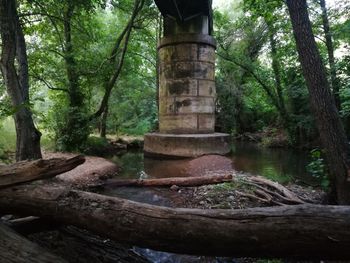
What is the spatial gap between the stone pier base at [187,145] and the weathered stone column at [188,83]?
2.51ft

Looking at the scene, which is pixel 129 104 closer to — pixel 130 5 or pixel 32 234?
pixel 130 5

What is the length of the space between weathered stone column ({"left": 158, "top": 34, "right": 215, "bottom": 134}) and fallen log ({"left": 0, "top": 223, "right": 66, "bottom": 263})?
7.94 meters

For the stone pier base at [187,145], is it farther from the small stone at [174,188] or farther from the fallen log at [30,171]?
the fallen log at [30,171]

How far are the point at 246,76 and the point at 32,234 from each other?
1935cm

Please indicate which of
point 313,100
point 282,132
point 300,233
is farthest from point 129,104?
point 300,233

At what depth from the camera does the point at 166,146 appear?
9.55m

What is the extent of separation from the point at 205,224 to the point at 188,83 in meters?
8.01

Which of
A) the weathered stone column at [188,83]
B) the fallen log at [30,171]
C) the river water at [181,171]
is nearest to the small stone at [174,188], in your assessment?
the river water at [181,171]

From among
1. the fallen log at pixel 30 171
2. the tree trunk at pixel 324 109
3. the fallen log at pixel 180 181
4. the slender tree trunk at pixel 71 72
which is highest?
the slender tree trunk at pixel 71 72

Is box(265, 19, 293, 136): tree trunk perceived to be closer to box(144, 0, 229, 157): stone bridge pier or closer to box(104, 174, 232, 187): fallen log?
box(144, 0, 229, 157): stone bridge pier

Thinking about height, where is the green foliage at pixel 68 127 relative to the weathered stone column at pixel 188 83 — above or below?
below

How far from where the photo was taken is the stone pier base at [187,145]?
921cm

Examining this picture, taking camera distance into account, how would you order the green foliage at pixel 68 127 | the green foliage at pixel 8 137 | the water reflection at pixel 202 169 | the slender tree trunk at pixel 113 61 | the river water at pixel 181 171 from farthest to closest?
the slender tree trunk at pixel 113 61, the green foliage at pixel 68 127, the green foliage at pixel 8 137, the water reflection at pixel 202 169, the river water at pixel 181 171

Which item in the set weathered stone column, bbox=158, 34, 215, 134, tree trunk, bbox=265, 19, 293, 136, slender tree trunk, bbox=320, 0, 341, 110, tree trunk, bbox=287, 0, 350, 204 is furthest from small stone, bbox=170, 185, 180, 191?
tree trunk, bbox=265, 19, 293, 136
